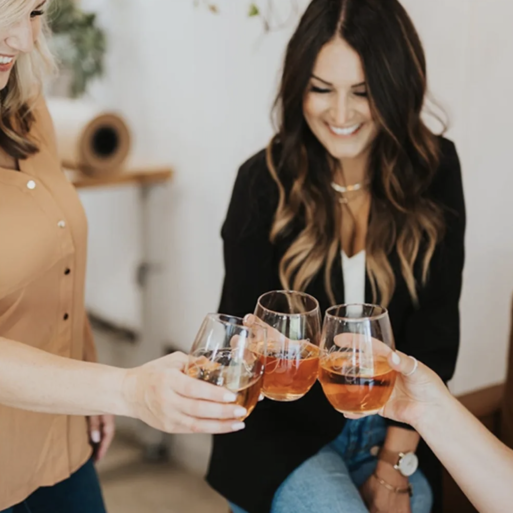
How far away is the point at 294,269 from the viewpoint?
161 cm

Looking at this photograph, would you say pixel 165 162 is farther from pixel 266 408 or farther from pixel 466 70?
pixel 266 408

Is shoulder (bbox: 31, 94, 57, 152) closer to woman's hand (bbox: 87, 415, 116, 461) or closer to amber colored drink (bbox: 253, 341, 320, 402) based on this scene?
woman's hand (bbox: 87, 415, 116, 461)

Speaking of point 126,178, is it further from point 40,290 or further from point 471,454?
point 471,454

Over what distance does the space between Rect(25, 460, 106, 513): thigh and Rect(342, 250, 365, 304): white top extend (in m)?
0.64

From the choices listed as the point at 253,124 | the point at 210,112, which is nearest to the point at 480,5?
the point at 253,124

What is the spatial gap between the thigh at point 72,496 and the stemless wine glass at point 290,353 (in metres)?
0.59

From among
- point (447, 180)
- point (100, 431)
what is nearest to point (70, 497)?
point (100, 431)

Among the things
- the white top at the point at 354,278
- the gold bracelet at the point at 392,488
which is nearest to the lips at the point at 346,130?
the white top at the point at 354,278

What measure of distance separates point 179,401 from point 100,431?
70 cm

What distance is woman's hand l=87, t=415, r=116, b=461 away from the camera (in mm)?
1602

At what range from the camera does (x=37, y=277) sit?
137 centimetres

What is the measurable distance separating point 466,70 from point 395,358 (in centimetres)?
108

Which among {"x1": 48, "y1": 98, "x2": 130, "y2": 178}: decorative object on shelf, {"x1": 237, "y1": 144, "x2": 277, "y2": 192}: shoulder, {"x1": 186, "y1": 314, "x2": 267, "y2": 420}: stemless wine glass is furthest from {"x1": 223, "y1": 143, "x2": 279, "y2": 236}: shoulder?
{"x1": 48, "y1": 98, "x2": 130, "y2": 178}: decorative object on shelf

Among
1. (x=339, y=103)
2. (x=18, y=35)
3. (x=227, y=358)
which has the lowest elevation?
(x=227, y=358)
